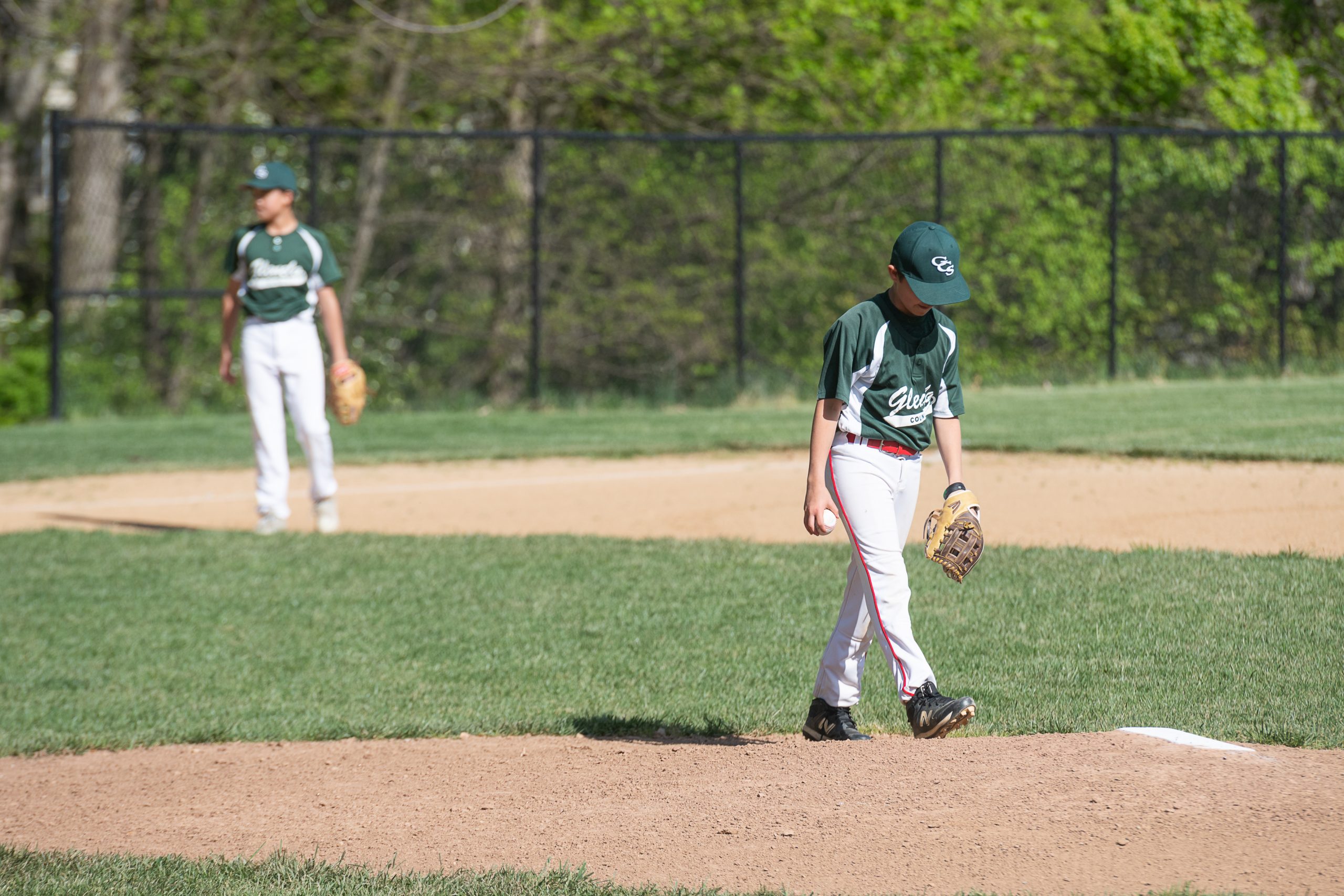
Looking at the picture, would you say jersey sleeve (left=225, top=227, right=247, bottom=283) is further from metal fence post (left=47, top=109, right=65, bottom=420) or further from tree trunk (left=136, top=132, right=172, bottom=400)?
tree trunk (left=136, top=132, right=172, bottom=400)

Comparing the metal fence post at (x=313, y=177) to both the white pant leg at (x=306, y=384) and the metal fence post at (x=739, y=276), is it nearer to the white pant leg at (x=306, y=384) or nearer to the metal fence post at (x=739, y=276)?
the metal fence post at (x=739, y=276)

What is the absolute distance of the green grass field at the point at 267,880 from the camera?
3602 mm

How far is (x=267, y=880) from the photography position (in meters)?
3.76

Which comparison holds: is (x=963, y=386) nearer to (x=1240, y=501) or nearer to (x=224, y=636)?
(x=1240, y=501)

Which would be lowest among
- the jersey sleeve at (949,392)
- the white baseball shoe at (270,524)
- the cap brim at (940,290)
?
the white baseball shoe at (270,524)

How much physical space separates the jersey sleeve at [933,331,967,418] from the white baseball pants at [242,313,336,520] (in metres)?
4.95

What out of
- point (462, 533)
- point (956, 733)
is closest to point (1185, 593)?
point (956, 733)

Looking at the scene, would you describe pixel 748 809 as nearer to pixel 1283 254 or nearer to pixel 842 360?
pixel 842 360

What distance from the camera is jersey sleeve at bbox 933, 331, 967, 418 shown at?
4641 millimetres

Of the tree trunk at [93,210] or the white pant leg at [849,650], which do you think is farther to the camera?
the tree trunk at [93,210]

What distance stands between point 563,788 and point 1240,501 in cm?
575

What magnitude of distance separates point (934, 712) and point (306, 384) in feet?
17.6

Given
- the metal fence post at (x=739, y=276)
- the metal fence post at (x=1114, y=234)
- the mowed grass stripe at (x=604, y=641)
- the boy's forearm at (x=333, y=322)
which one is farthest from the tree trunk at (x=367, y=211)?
the mowed grass stripe at (x=604, y=641)

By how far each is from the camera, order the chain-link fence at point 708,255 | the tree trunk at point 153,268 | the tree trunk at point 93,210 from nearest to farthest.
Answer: the chain-link fence at point 708,255 → the tree trunk at point 153,268 → the tree trunk at point 93,210
